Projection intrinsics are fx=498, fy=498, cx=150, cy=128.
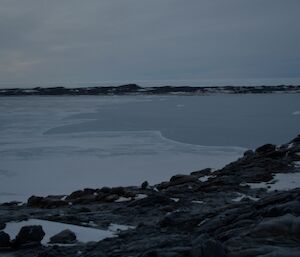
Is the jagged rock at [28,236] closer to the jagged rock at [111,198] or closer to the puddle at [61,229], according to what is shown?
the puddle at [61,229]

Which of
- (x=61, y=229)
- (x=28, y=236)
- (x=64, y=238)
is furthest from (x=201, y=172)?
(x=28, y=236)

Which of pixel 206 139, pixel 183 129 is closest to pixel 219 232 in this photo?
pixel 206 139

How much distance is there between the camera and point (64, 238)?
5.63 metres

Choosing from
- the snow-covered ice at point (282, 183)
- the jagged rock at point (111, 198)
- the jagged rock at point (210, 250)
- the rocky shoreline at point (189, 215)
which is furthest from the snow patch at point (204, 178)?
the jagged rock at point (210, 250)

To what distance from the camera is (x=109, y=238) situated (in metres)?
5.75

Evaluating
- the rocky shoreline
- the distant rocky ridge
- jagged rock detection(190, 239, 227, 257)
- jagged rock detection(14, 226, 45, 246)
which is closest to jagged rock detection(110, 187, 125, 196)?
the rocky shoreline

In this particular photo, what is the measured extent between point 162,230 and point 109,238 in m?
0.71

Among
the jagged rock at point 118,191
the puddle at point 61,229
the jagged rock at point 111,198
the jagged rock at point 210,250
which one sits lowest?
the jagged rock at point 111,198

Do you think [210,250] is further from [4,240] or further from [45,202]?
[45,202]

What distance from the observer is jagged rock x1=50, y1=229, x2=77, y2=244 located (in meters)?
5.58

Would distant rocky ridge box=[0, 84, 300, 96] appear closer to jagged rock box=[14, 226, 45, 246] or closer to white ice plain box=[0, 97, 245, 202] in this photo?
white ice plain box=[0, 97, 245, 202]

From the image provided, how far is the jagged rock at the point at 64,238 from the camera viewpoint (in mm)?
5577

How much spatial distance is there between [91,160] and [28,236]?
7589 mm

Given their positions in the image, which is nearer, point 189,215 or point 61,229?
point 61,229
